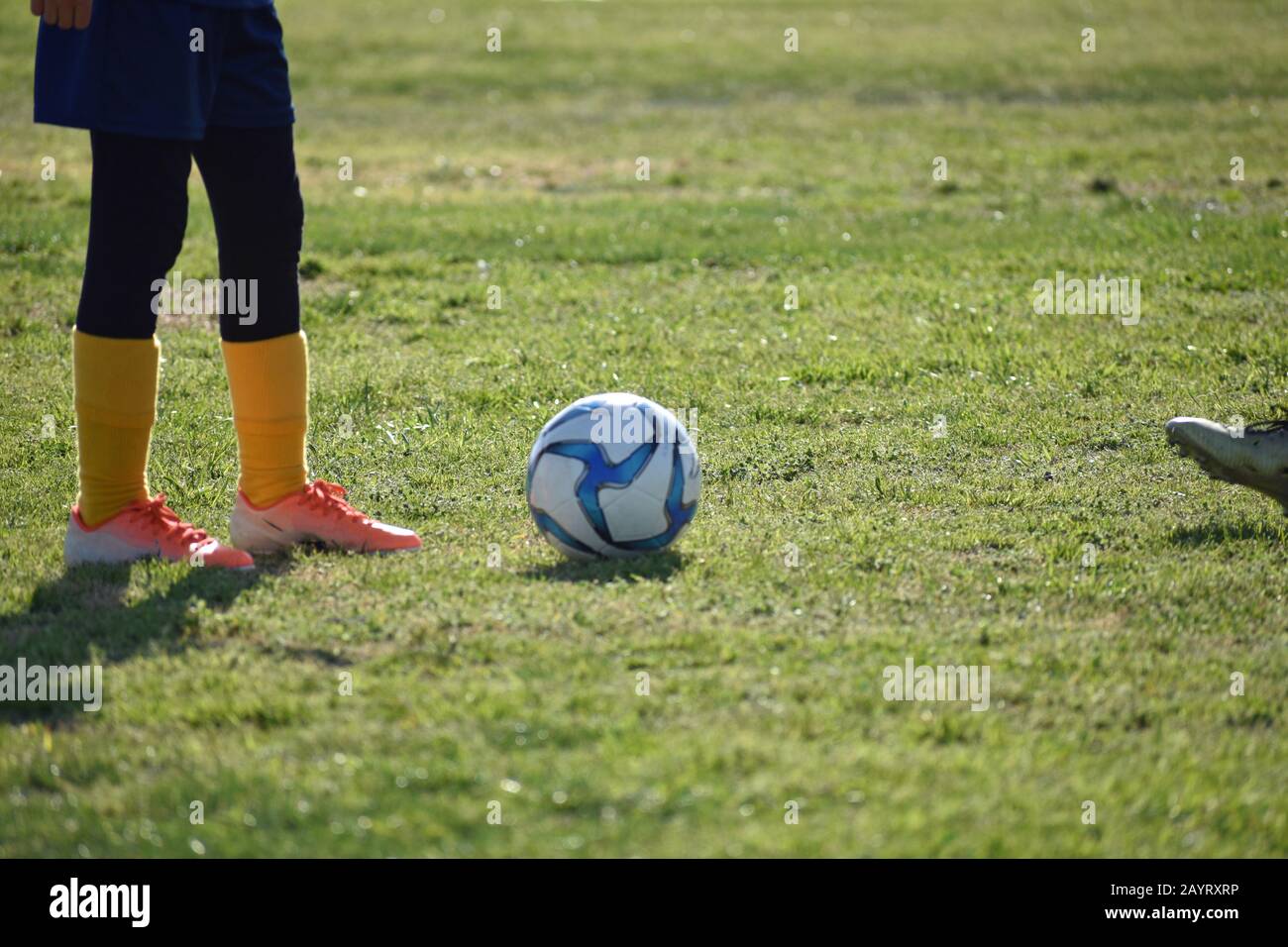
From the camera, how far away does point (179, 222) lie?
461 cm

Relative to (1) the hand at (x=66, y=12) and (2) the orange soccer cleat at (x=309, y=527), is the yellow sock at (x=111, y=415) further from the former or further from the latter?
(1) the hand at (x=66, y=12)

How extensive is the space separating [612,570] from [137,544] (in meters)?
1.51

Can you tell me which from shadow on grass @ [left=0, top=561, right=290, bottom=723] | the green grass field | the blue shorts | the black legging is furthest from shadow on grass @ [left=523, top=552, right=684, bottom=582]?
the blue shorts

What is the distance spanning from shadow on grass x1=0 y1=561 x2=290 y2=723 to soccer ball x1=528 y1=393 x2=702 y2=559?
90 cm

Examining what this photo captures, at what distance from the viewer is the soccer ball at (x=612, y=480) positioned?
16.0ft

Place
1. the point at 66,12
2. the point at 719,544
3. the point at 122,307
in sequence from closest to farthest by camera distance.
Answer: the point at 66,12
the point at 122,307
the point at 719,544

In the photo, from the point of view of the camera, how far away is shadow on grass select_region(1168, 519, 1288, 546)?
203 inches

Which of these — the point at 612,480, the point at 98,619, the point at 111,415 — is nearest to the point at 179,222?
the point at 111,415

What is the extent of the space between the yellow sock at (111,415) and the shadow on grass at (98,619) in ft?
0.80

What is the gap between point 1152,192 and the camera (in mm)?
12188

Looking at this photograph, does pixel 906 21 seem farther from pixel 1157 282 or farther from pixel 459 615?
pixel 459 615

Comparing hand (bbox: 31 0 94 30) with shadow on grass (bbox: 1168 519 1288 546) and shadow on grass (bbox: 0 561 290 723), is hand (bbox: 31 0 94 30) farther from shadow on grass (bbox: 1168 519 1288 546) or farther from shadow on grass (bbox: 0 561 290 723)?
shadow on grass (bbox: 1168 519 1288 546)

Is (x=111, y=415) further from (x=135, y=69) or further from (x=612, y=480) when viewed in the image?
(x=612, y=480)

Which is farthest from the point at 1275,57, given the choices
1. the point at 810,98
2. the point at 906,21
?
the point at 906,21
